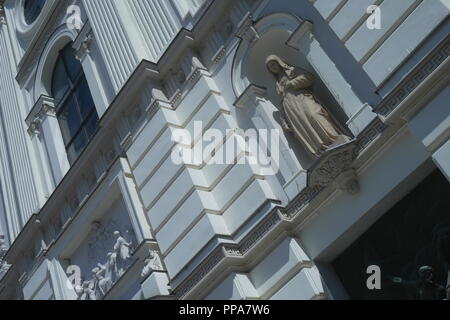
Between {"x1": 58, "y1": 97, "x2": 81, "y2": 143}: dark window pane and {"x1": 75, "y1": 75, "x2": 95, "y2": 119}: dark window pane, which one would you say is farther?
{"x1": 58, "y1": 97, "x2": 81, "y2": 143}: dark window pane

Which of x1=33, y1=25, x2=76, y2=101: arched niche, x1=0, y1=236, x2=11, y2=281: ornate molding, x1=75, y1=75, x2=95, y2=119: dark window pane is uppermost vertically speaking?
x1=33, y1=25, x2=76, y2=101: arched niche

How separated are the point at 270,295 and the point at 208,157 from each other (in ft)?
9.29

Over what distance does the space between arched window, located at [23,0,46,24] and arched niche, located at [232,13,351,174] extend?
1074 centimetres

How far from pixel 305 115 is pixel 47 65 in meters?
10.8

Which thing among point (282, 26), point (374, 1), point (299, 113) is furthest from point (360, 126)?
point (282, 26)

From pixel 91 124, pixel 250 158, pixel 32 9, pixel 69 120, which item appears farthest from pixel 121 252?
pixel 32 9

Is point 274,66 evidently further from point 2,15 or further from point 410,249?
point 2,15

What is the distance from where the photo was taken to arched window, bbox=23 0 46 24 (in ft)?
63.3

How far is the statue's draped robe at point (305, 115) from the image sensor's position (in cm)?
907

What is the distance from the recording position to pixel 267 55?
35.0 feet

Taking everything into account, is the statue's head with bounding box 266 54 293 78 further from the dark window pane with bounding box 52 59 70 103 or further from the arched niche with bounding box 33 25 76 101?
the arched niche with bounding box 33 25 76 101

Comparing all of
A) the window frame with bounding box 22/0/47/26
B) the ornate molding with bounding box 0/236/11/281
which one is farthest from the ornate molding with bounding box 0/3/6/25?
the ornate molding with bounding box 0/236/11/281

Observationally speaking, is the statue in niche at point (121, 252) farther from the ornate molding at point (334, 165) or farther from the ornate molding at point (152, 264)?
the ornate molding at point (334, 165)

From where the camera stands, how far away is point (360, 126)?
340 inches
